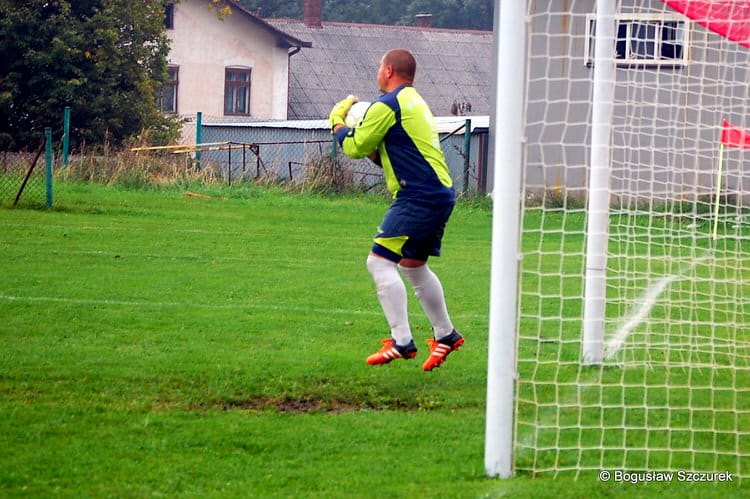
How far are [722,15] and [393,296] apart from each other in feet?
8.10

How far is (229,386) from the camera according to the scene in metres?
6.66

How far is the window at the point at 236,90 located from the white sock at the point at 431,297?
37756mm

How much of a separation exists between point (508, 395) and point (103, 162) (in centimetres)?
1965

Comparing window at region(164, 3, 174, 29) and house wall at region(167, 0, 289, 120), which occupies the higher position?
window at region(164, 3, 174, 29)

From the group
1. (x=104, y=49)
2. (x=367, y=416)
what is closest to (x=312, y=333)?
(x=367, y=416)

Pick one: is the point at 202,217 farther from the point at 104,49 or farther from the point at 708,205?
the point at 104,49

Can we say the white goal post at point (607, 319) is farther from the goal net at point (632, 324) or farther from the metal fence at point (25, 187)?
the metal fence at point (25, 187)

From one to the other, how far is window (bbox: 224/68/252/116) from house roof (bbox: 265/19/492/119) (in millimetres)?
4150

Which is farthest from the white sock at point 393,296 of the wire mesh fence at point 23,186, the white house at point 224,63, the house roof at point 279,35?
the white house at point 224,63

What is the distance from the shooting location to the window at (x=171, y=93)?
43.1m

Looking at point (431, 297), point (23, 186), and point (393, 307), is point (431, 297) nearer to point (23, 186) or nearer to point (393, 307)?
point (393, 307)

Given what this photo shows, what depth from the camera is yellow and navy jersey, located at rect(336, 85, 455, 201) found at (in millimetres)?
6973

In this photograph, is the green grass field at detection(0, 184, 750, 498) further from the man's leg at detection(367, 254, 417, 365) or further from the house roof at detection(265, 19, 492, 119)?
the house roof at detection(265, 19, 492, 119)

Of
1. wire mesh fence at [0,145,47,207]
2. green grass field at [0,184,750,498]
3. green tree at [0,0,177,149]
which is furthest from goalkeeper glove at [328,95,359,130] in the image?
green tree at [0,0,177,149]
